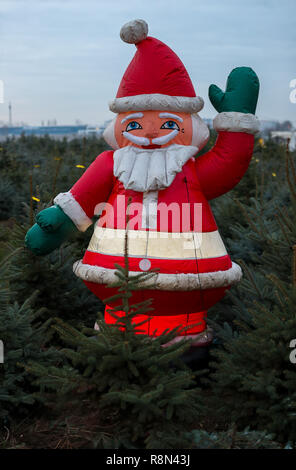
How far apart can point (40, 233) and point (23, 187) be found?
7.40 meters

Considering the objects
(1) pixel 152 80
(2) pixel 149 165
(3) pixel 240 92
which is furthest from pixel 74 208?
(3) pixel 240 92

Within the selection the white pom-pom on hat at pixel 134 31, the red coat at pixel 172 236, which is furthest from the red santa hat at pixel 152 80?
the red coat at pixel 172 236

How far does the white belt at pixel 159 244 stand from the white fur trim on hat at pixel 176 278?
5.2 inches

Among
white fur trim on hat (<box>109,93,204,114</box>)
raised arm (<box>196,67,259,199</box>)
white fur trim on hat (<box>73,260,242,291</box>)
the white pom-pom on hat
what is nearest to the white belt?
white fur trim on hat (<box>73,260,242,291</box>)

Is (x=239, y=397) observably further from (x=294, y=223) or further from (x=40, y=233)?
(x=40, y=233)

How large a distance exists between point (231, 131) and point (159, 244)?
988mm

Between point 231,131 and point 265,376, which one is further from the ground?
point 231,131

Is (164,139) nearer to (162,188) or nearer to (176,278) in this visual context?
(162,188)

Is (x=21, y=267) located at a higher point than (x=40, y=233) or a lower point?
lower

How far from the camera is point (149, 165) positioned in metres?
3.82

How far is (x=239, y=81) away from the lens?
3920mm

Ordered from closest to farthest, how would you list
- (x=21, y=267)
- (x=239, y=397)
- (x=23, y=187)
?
(x=239, y=397)
(x=21, y=267)
(x=23, y=187)

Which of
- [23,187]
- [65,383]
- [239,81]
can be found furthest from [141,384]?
[23,187]
